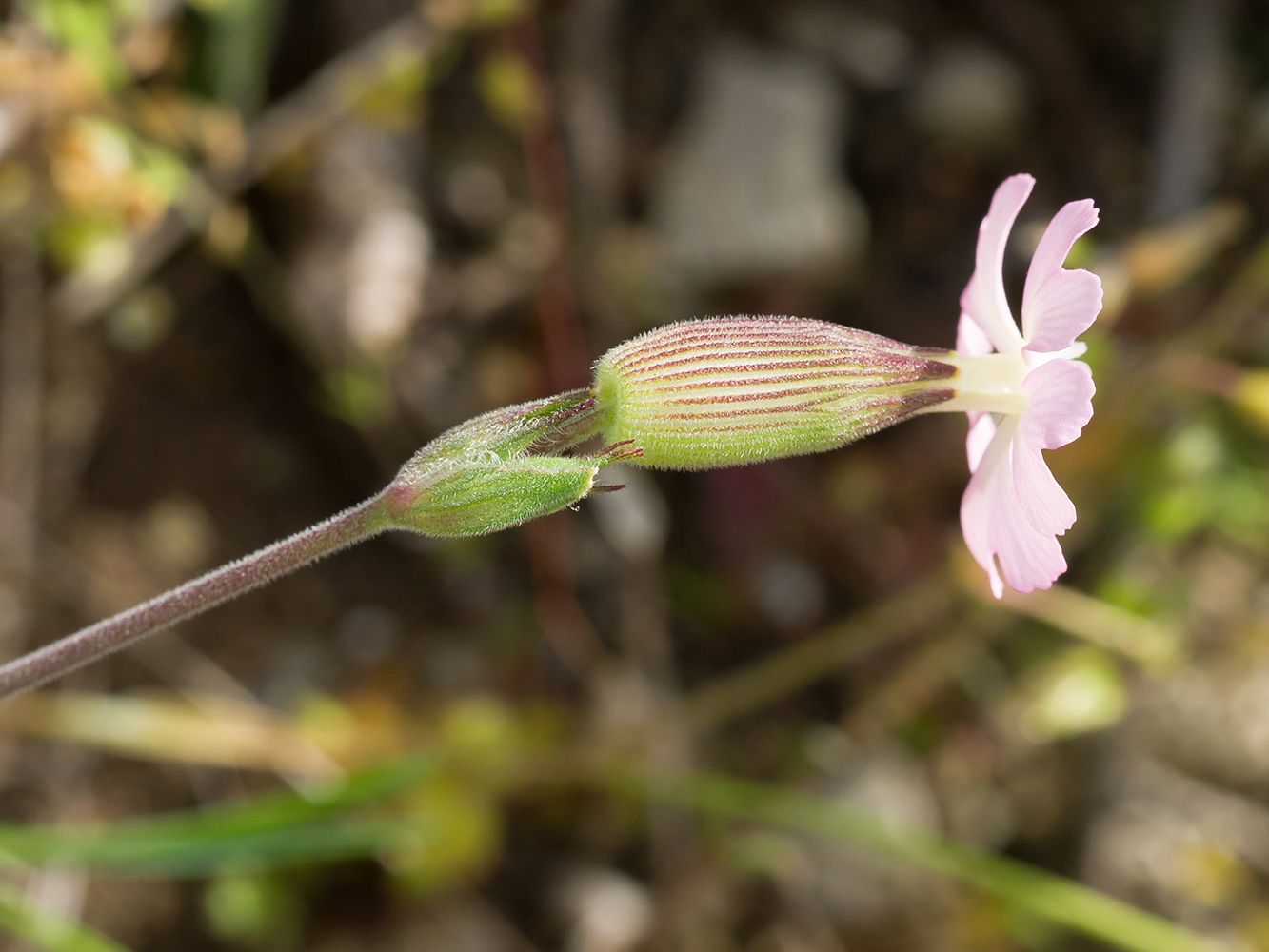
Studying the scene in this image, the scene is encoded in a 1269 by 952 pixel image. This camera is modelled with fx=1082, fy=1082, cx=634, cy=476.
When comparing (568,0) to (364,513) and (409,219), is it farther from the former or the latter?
(364,513)

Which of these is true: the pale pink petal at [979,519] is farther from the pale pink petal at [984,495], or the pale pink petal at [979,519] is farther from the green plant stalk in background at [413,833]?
the green plant stalk in background at [413,833]

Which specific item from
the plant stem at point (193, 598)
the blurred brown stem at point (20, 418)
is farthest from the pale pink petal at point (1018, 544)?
the blurred brown stem at point (20, 418)

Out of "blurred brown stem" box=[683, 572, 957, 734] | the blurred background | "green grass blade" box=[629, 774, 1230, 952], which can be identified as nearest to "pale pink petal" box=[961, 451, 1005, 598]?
the blurred background

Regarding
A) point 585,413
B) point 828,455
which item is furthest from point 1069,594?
point 585,413

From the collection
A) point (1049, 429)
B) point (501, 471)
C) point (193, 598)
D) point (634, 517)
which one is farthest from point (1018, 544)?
point (634, 517)

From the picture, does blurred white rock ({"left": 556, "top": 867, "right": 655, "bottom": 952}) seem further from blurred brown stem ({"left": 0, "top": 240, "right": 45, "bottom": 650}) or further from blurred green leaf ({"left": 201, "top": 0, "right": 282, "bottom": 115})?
blurred green leaf ({"left": 201, "top": 0, "right": 282, "bottom": 115})

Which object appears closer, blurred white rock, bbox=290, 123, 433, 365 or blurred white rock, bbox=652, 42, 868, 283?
blurred white rock, bbox=290, 123, 433, 365
